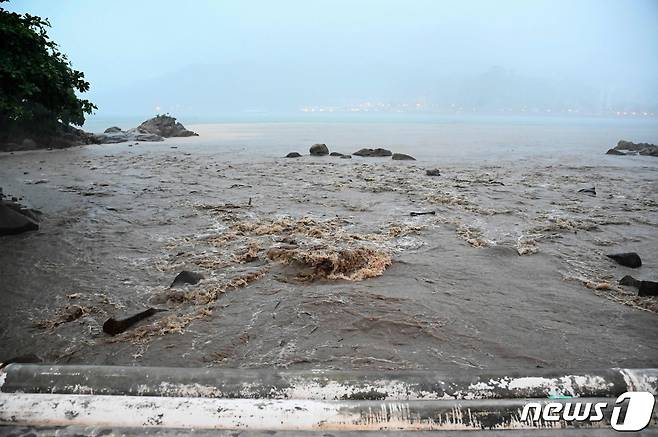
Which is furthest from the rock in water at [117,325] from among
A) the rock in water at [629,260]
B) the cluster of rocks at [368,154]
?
the cluster of rocks at [368,154]

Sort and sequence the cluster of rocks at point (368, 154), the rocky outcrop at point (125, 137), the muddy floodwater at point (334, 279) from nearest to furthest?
the muddy floodwater at point (334, 279), the cluster of rocks at point (368, 154), the rocky outcrop at point (125, 137)

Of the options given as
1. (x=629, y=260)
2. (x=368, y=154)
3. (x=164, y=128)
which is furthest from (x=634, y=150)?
(x=164, y=128)

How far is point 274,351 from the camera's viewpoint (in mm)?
4543

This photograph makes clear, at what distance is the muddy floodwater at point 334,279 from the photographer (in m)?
4.59

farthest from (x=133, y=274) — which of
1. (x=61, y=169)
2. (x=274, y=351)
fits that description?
(x=61, y=169)

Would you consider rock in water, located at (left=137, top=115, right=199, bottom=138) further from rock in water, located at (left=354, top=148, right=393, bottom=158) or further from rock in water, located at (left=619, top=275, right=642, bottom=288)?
rock in water, located at (left=619, top=275, right=642, bottom=288)

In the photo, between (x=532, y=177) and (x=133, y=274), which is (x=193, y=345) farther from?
(x=532, y=177)

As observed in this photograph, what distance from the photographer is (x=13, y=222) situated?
28.3ft

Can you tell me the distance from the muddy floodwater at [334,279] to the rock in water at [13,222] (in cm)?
26

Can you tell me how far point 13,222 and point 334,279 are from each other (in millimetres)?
7207

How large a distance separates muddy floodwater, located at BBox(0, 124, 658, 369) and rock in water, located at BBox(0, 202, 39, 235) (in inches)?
10.2

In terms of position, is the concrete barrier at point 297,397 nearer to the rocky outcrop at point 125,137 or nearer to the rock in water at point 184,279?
the rock in water at point 184,279

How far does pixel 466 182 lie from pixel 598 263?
29.6ft

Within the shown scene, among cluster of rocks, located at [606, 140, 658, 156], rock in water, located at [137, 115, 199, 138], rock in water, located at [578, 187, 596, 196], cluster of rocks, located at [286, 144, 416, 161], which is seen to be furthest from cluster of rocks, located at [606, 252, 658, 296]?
rock in water, located at [137, 115, 199, 138]
